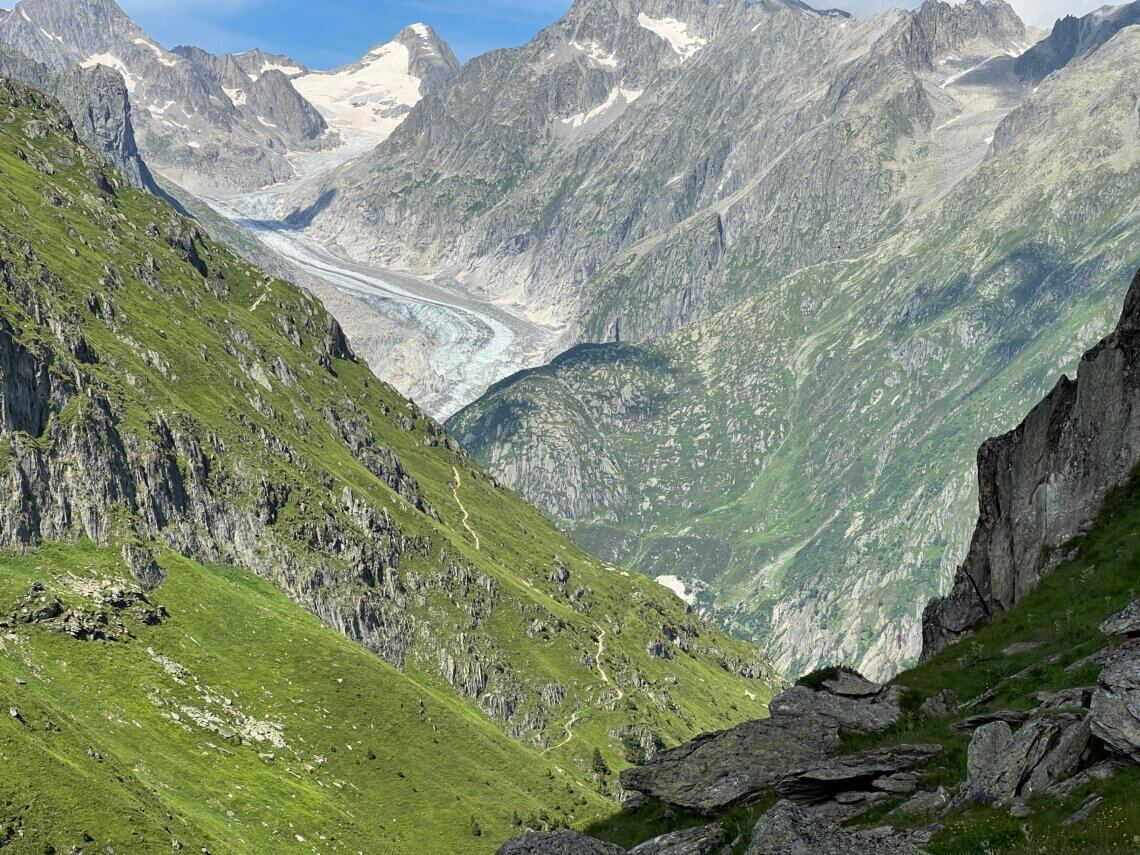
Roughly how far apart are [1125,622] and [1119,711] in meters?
12.0

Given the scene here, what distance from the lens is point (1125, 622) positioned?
4197cm

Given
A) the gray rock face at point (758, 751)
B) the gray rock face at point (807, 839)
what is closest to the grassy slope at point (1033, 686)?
the gray rock face at point (758, 751)

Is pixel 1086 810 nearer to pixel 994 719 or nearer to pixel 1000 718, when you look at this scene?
pixel 1000 718

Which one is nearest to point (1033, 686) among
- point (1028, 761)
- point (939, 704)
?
point (939, 704)

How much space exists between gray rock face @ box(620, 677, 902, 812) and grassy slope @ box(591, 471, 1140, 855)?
41.1 inches

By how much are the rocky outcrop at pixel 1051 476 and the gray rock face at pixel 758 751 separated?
55.8ft

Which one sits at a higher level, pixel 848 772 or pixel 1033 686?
pixel 1033 686

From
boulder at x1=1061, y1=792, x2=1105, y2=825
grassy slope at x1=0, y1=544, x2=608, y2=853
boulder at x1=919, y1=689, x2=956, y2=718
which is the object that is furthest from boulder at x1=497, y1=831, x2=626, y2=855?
grassy slope at x1=0, y1=544, x2=608, y2=853

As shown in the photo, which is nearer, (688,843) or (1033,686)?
(688,843)

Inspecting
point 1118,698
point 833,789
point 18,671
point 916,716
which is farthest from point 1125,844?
point 18,671

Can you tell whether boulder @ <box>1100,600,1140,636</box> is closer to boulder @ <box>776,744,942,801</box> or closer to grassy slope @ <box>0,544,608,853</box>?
boulder @ <box>776,744,942,801</box>

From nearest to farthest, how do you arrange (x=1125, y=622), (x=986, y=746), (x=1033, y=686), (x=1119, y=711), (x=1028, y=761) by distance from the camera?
(x=1119, y=711) → (x=1028, y=761) → (x=986, y=746) → (x=1125, y=622) → (x=1033, y=686)

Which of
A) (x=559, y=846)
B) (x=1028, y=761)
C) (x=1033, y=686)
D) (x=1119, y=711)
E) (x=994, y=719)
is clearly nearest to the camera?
(x=1119, y=711)

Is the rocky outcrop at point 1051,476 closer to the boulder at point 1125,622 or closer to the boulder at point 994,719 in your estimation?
the boulder at point 1125,622
